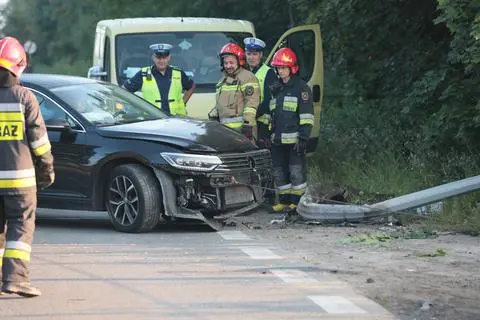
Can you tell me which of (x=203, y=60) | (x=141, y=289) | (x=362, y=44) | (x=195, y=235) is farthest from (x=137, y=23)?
(x=141, y=289)

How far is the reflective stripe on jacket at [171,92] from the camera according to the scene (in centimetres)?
1263

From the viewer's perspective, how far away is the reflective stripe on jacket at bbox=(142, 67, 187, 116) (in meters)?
12.6

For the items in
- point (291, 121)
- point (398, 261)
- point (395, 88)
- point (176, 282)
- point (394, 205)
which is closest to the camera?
point (176, 282)

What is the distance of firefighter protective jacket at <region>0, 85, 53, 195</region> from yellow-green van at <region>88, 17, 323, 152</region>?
22.5 ft

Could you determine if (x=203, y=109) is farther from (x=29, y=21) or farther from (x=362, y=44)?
(x=29, y=21)

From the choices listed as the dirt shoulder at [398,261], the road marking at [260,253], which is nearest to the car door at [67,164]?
the dirt shoulder at [398,261]

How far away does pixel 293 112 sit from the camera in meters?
11.8

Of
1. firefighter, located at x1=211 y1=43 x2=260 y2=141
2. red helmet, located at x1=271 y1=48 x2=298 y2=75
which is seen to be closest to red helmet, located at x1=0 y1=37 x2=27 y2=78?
red helmet, located at x1=271 y1=48 x2=298 y2=75

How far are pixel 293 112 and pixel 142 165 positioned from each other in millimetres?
2306

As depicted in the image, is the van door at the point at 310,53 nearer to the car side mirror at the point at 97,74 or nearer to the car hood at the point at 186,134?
the car side mirror at the point at 97,74

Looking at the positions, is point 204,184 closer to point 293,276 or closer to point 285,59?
point 285,59

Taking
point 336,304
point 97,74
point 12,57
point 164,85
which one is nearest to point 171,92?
point 164,85

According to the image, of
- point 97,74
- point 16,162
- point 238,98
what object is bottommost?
point 16,162

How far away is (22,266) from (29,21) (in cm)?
6857
